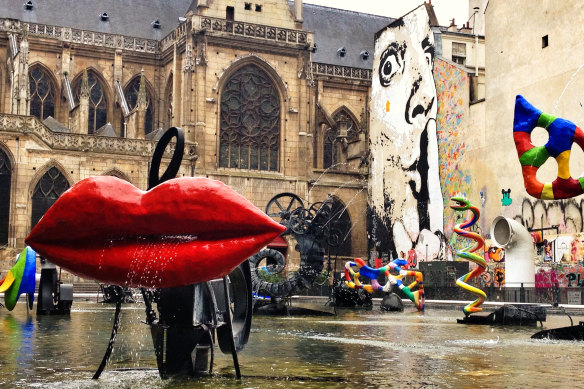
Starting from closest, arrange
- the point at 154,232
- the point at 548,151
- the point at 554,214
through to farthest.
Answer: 1. the point at 154,232
2. the point at 548,151
3. the point at 554,214

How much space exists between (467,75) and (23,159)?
2230 cm

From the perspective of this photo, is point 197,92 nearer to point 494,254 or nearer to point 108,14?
point 108,14

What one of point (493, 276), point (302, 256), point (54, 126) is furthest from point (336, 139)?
point (302, 256)

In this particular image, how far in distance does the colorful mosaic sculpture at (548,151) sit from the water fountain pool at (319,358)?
7.17 ft

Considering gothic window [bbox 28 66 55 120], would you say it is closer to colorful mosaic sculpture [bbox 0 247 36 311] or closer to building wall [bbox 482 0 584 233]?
building wall [bbox 482 0 584 233]

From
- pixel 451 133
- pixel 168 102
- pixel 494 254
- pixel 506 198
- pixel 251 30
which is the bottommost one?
pixel 494 254

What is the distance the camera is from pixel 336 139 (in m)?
60.3

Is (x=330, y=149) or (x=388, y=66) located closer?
(x=388, y=66)

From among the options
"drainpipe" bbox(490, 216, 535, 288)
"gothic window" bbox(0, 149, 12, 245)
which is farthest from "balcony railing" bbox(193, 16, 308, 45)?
"drainpipe" bbox(490, 216, 535, 288)

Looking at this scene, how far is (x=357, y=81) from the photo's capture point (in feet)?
210

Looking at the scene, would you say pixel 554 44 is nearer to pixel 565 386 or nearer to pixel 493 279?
pixel 493 279

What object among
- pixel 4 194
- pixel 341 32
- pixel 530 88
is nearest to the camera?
pixel 530 88

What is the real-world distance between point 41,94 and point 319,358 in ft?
157

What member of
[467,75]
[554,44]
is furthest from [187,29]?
[554,44]
